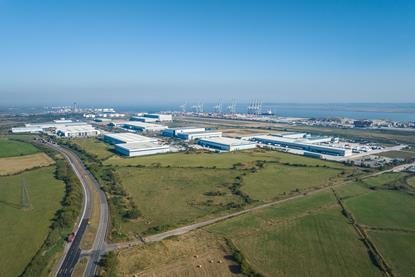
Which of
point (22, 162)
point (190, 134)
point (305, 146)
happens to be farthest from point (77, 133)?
point (305, 146)

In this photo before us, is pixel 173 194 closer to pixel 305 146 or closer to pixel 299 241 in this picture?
pixel 299 241

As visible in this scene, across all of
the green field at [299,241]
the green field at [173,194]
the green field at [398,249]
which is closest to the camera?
the green field at [299,241]

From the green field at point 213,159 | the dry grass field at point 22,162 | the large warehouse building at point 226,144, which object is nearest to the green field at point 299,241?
the green field at point 213,159

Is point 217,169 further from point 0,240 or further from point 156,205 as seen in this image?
point 0,240

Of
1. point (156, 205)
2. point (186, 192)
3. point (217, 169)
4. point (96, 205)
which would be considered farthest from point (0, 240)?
point (217, 169)

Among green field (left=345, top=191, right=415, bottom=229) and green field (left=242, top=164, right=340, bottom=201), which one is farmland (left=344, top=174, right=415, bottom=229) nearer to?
green field (left=345, top=191, right=415, bottom=229)

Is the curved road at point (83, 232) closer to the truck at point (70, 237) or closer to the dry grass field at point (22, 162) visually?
the truck at point (70, 237)
